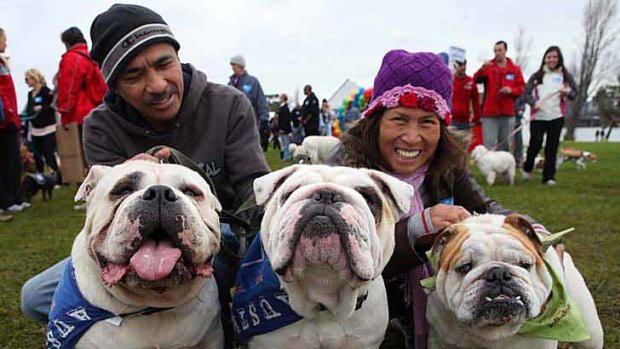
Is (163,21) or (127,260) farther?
(163,21)

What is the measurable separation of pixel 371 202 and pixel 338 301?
421 mm

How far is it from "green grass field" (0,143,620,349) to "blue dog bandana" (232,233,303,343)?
1492mm

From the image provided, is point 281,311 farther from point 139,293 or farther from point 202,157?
point 202,157

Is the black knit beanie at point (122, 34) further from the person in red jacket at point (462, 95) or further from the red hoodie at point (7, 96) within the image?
the person in red jacket at point (462, 95)

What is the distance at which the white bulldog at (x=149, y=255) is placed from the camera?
189cm

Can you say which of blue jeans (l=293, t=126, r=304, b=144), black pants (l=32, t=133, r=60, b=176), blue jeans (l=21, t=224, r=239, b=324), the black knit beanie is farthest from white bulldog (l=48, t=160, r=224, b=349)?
blue jeans (l=293, t=126, r=304, b=144)

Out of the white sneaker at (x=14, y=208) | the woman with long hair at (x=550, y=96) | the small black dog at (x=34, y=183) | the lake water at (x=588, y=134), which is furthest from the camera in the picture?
the lake water at (x=588, y=134)

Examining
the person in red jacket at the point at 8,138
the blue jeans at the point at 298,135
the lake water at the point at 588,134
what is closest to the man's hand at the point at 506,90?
the person in red jacket at the point at 8,138

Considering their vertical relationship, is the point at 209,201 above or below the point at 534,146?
above

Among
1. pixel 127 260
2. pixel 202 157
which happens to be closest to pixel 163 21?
pixel 202 157

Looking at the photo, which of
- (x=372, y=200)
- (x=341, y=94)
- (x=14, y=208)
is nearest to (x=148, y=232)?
(x=372, y=200)

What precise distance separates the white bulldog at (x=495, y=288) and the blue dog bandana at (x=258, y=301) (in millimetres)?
697

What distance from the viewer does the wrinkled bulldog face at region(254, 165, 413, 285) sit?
1.86 m

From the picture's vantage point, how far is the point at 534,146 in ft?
31.1
